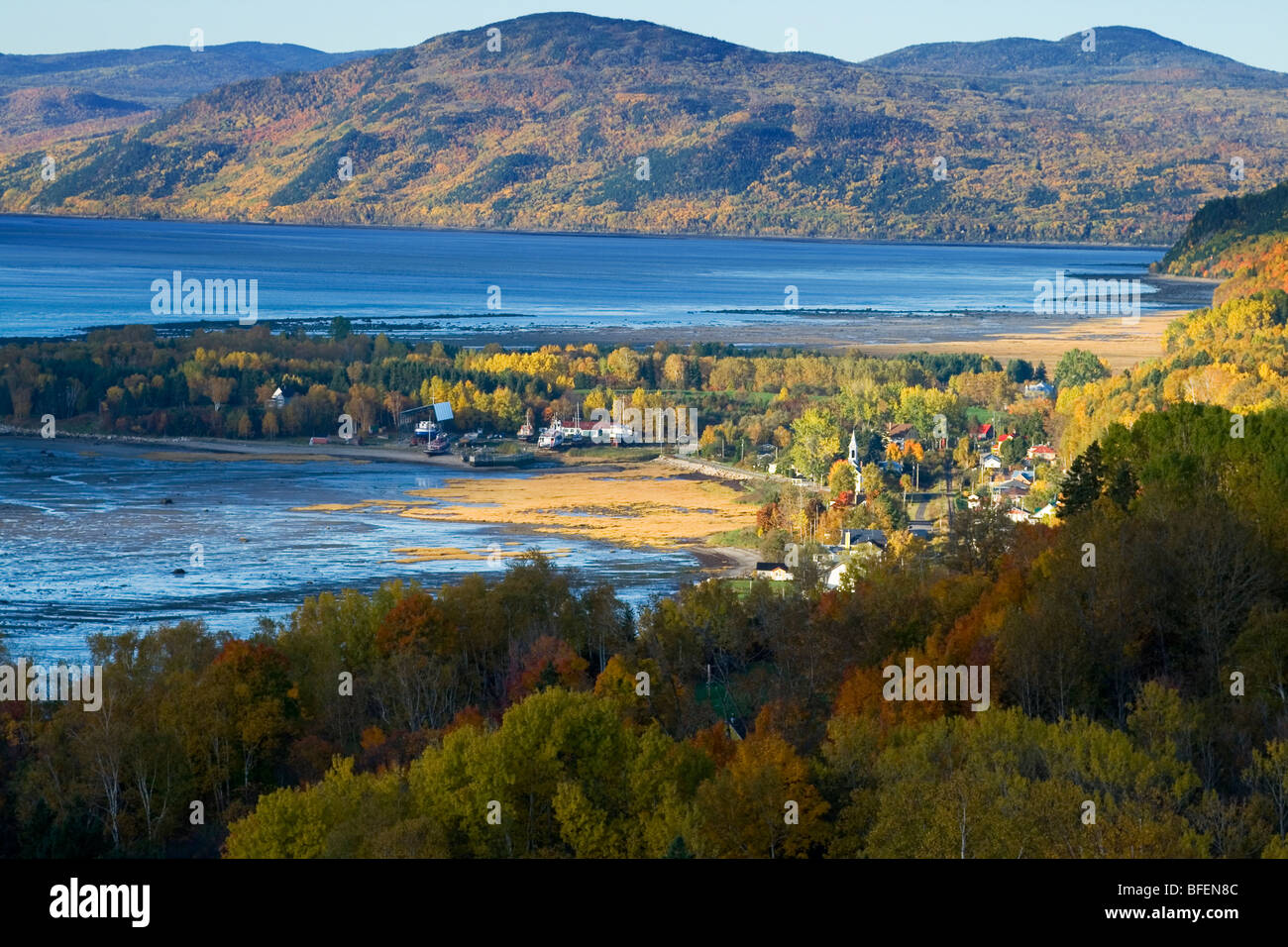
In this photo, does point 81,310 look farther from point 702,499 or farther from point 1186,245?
point 1186,245

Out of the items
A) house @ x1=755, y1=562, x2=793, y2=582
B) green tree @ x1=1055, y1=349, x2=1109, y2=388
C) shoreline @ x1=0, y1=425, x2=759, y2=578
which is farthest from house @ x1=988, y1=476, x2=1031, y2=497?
green tree @ x1=1055, y1=349, x2=1109, y2=388

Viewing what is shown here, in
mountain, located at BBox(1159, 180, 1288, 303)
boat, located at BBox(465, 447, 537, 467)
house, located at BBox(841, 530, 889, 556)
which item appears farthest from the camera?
mountain, located at BBox(1159, 180, 1288, 303)

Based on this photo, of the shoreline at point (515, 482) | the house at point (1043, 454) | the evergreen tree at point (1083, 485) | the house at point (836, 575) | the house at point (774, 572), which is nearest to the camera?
the evergreen tree at point (1083, 485)

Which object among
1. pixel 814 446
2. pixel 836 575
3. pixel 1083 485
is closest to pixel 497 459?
pixel 814 446

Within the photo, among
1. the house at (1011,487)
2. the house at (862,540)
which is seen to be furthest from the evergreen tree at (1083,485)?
the house at (1011,487)

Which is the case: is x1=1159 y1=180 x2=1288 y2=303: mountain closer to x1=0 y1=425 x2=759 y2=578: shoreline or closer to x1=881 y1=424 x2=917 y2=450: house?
x1=881 y1=424 x2=917 y2=450: house

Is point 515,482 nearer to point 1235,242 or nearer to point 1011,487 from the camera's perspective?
point 1011,487

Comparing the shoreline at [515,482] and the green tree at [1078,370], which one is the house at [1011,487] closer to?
the shoreline at [515,482]
